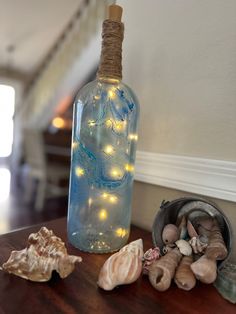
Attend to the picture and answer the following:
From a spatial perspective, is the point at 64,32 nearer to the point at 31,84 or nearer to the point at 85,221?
the point at 31,84

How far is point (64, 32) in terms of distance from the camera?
280 centimetres

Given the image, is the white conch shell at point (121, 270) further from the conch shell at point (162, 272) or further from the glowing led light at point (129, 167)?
the glowing led light at point (129, 167)

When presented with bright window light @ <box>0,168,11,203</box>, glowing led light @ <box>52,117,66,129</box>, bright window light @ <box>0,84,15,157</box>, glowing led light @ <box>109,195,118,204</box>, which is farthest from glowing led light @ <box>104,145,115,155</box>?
bright window light @ <box>0,84,15,157</box>

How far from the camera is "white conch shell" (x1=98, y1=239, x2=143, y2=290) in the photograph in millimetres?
362

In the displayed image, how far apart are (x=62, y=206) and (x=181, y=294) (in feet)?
6.58

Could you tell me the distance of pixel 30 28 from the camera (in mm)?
2666

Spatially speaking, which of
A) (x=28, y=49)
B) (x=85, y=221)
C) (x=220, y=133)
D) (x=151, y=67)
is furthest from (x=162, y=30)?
(x=28, y=49)

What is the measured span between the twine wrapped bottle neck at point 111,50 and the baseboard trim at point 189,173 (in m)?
0.24

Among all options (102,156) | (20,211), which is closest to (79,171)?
(102,156)

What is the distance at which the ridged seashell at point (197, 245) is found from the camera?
0.43 meters

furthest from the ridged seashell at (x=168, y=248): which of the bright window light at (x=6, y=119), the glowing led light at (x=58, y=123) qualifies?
the bright window light at (x=6, y=119)

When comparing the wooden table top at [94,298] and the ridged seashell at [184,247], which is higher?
the ridged seashell at [184,247]

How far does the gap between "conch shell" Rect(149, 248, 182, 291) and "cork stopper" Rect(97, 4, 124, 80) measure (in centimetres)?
37

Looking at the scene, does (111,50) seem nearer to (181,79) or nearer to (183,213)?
(181,79)
